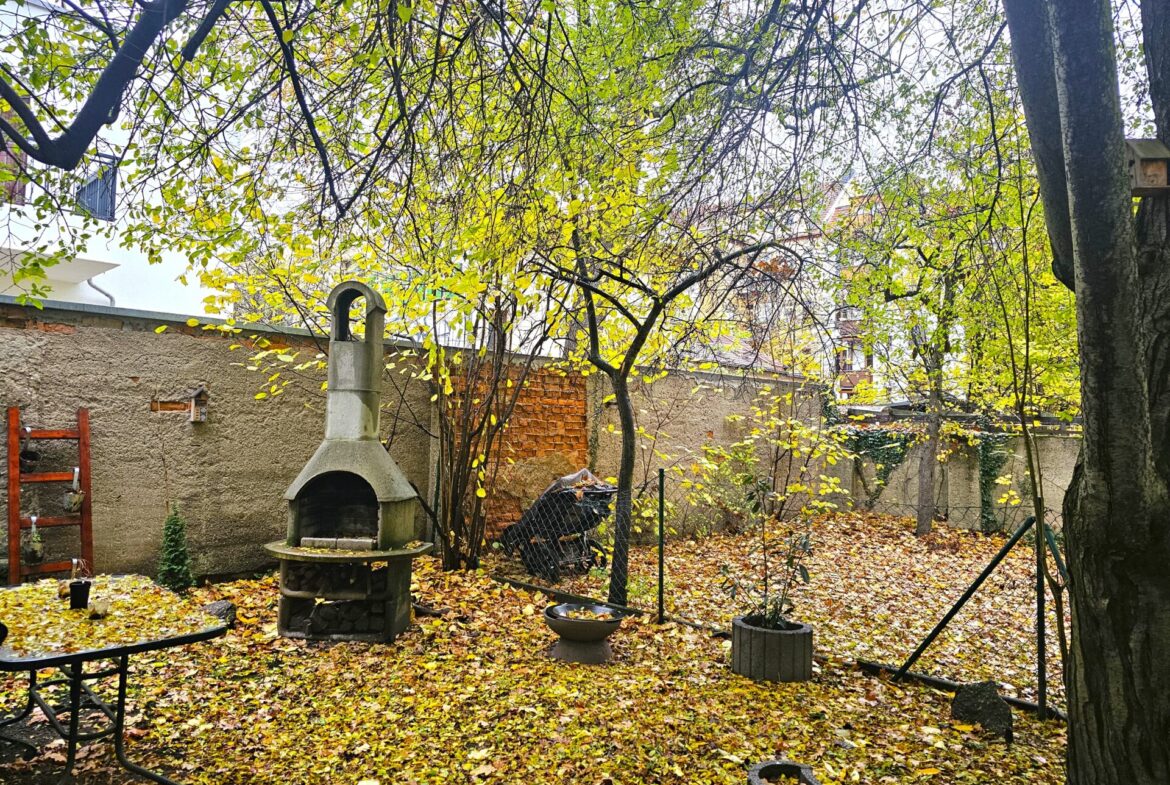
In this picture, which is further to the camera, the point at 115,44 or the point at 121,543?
the point at 121,543

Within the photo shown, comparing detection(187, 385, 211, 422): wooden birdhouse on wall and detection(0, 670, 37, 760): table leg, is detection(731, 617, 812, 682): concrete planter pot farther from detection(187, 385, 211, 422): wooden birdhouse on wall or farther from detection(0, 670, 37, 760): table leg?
detection(187, 385, 211, 422): wooden birdhouse on wall

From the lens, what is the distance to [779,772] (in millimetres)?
3014

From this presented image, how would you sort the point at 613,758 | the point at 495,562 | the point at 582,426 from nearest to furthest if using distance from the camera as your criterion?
the point at 613,758 < the point at 495,562 < the point at 582,426

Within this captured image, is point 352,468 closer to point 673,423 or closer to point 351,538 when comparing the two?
point 351,538

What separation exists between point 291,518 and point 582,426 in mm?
4304

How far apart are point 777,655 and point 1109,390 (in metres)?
2.88

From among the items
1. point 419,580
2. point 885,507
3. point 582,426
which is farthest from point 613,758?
point 885,507

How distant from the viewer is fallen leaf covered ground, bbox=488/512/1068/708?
17.4ft

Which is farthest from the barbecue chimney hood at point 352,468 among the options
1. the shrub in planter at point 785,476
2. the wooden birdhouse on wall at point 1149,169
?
the wooden birdhouse on wall at point 1149,169

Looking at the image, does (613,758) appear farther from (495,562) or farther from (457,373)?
(457,373)

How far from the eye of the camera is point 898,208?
5.96m

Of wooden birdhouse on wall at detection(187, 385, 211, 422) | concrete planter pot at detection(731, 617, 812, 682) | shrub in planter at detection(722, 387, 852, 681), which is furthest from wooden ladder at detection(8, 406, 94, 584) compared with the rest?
shrub in planter at detection(722, 387, 852, 681)

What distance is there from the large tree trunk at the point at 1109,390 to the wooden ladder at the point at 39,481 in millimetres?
6418

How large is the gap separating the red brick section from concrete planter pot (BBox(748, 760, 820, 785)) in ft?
17.1
